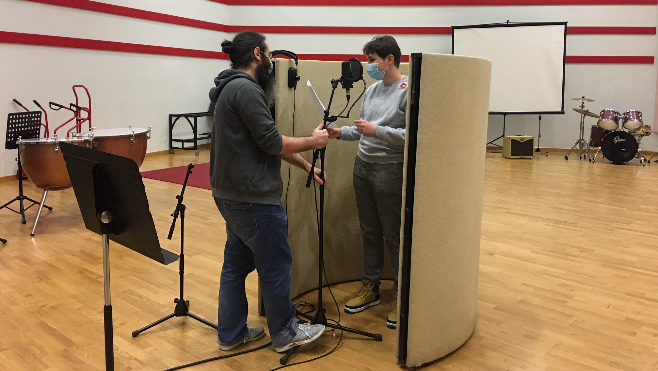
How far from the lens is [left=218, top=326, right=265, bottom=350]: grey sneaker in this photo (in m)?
2.54

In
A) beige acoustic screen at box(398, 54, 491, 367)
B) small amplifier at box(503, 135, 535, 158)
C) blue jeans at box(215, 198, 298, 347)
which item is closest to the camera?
beige acoustic screen at box(398, 54, 491, 367)

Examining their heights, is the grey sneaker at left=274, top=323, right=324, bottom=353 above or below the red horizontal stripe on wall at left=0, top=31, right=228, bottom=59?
below

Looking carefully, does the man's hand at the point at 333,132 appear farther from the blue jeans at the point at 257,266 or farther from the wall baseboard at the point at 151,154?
the wall baseboard at the point at 151,154

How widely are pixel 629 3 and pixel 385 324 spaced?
9061mm

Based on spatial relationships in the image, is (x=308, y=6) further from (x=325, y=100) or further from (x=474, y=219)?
(x=474, y=219)

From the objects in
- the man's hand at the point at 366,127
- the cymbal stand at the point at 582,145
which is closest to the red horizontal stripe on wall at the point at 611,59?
the cymbal stand at the point at 582,145

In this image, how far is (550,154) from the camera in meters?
9.59

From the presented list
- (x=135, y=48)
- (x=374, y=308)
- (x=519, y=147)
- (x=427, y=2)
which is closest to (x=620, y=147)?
(x=519, y=147)

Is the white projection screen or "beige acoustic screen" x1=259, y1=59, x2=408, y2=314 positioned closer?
"beige acoustic screen" x1=259, y1=59, x2=408, y2=314

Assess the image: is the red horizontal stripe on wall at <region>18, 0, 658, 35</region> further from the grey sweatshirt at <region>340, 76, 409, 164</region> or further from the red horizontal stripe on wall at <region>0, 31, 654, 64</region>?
the grey sweatshirt at <region>340, 76, 409, 164</region>

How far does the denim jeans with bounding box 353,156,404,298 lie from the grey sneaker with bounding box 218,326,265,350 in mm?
727

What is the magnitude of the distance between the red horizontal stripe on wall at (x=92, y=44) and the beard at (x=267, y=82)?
5608mm

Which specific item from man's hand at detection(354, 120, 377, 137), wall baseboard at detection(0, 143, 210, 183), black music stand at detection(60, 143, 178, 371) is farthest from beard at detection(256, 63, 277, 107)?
wall baseboard at detection(0, 143, 210, 183)

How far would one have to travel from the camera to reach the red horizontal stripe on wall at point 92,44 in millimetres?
6668
